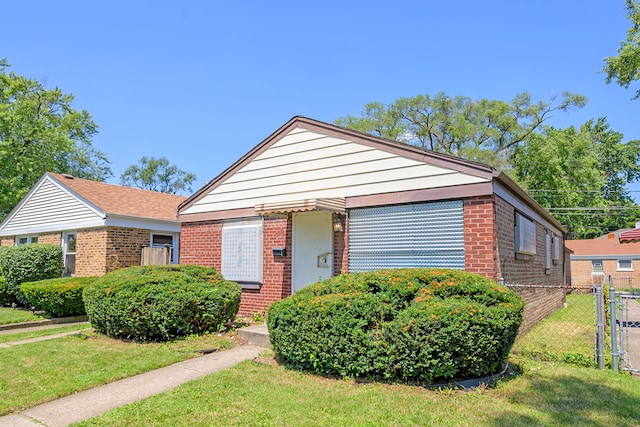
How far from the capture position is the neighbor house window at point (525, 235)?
8.61 meters

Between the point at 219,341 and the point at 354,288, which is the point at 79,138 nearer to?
the point at 219,341

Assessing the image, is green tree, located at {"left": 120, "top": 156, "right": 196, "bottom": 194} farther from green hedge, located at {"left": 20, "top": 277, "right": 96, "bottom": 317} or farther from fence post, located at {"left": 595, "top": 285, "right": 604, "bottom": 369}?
fence post, located at {"left": 595, "top": 285, "right": 604, "bottom": 369}

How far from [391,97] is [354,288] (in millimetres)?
34130

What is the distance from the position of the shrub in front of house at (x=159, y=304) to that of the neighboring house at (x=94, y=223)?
4810 mm

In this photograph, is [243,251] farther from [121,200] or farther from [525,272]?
[121,200]

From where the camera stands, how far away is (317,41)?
13.4 metres

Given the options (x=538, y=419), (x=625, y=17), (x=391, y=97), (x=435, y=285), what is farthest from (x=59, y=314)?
(x=391, y=97)

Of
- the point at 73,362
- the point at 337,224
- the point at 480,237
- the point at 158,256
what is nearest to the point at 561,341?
the point at 480,237

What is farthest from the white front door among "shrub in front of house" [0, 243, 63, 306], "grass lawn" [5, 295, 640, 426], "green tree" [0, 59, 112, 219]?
"green tree" [0, 59, 112, 219]

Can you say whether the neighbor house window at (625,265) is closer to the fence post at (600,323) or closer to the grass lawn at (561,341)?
the grass lawn at (561,341)

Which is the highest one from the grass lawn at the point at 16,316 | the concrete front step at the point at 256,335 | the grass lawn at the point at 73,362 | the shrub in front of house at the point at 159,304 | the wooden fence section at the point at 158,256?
the wooden fence section at the point at 158,256

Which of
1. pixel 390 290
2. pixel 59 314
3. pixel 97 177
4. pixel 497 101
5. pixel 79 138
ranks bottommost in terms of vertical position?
pixel 59 314

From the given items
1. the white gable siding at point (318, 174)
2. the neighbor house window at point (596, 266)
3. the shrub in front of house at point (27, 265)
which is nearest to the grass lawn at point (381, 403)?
the white gable siding at point (318, 174)

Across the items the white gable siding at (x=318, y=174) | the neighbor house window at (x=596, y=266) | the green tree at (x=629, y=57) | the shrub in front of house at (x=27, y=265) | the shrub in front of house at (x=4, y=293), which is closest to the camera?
the white gable siding at (x=318, y=174)
